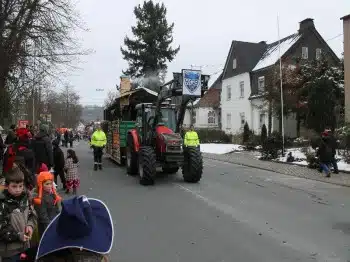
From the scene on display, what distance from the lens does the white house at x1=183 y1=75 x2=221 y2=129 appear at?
55688 mm

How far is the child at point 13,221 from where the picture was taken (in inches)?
149

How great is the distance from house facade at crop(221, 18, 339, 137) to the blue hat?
35455 mm

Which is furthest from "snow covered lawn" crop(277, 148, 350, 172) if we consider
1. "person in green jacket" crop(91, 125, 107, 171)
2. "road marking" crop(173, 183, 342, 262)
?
"road marking" crop(173, 183, 342, 262)

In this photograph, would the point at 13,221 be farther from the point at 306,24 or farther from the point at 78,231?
the point at 306,24

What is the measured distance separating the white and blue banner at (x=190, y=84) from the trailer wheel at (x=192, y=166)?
201 cm

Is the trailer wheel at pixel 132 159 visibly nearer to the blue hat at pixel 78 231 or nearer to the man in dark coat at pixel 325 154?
the man in dark coat at pixel 325 154

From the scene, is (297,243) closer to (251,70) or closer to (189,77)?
(189,77)

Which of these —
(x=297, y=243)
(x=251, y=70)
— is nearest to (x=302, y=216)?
(x=297, y=243)

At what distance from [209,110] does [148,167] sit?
44.0 m

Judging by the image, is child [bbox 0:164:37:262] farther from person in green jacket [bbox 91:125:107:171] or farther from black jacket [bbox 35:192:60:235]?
person in green jacket [bbox 91:125:107:171]

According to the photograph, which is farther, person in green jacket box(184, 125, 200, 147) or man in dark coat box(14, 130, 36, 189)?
person in green jacket box(184, 125, 200, 147)

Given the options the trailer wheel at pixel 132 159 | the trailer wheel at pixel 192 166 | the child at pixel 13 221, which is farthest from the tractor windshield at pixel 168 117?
the child at pixel 13 221

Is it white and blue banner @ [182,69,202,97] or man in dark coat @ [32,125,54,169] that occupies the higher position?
white and blue banner @ [182,69,202,97]

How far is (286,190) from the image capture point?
13.2 m
